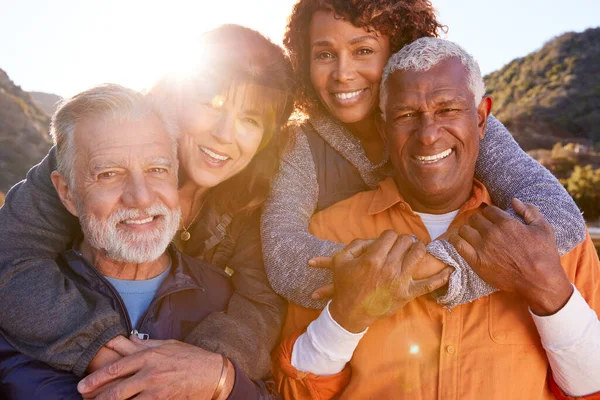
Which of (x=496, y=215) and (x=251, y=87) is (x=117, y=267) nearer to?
(x=251, y=87)

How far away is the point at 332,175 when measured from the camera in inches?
125

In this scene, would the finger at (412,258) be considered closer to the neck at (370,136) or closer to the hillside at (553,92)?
the neck at (370,136)

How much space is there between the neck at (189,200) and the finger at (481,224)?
1.55 meters

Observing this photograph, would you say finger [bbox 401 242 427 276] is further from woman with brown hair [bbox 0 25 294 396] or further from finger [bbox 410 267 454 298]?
woman with brown hair [bbox 0 25 294 396]

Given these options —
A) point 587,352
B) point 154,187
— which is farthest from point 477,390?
point 154,187

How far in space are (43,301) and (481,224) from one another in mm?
1796

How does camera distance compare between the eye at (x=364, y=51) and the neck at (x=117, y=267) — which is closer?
the neck at (x=117, y=267)

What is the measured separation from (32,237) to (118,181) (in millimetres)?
456

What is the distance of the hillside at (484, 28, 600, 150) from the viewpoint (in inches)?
1304

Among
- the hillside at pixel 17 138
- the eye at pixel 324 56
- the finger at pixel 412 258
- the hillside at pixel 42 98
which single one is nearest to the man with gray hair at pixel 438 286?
the finger at pixel 412 258

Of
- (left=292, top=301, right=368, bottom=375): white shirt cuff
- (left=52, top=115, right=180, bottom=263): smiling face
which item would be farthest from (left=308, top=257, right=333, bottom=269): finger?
(left=52, top=115, right=180, bottom=263): smiling face

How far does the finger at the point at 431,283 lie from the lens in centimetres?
219

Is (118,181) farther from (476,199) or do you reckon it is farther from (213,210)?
(476,199)

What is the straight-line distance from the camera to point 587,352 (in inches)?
85.0
